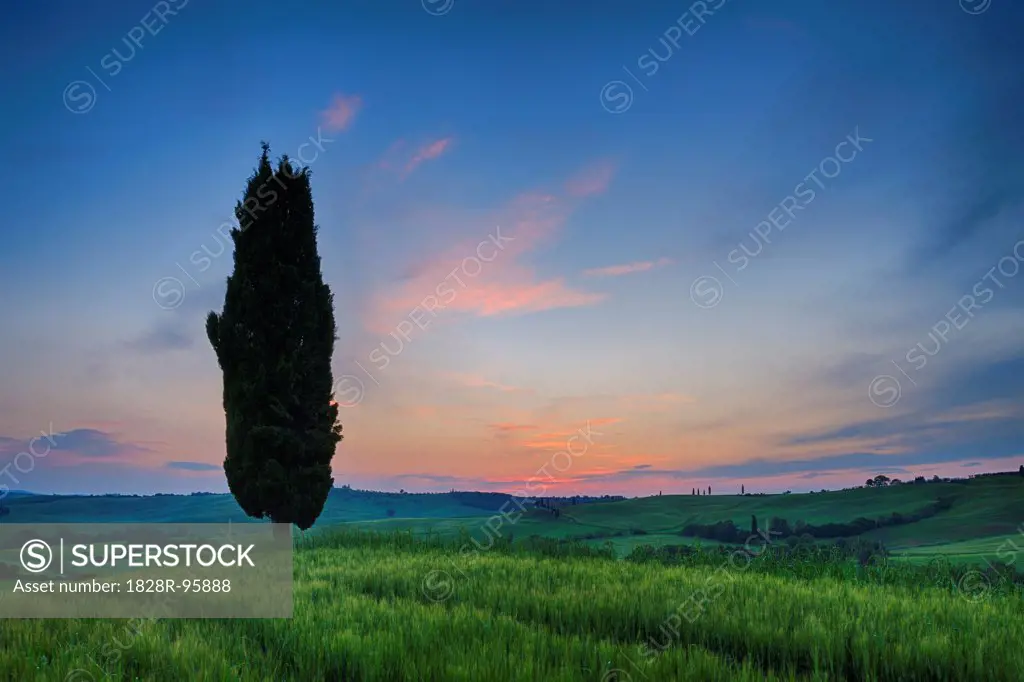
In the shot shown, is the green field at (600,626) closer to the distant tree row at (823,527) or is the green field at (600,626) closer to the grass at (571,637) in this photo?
the grass at (571,637)

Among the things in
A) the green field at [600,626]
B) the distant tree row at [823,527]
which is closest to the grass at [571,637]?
the green field at [600,626]

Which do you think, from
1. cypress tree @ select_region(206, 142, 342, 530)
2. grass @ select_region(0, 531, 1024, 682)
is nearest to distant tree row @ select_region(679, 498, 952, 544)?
grass @ select_region(0, 531, 1024, 682)

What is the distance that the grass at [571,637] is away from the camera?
16.9ft

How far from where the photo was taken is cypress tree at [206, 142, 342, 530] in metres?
20.9

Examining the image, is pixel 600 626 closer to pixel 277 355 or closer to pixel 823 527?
pixel 823 527

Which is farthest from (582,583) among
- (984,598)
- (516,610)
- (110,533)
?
(110,533)

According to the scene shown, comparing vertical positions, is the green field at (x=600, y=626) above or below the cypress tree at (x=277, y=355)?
below

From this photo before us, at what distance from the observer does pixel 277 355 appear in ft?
72.3

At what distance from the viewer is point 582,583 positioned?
983 cm

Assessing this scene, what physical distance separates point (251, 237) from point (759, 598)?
2074 centimetres

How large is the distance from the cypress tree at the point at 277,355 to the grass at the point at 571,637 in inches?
472

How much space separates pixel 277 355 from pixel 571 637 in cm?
1823

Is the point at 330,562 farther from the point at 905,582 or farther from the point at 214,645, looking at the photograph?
the point at 905,582

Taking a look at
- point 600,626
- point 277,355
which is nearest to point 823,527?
point 600,626
